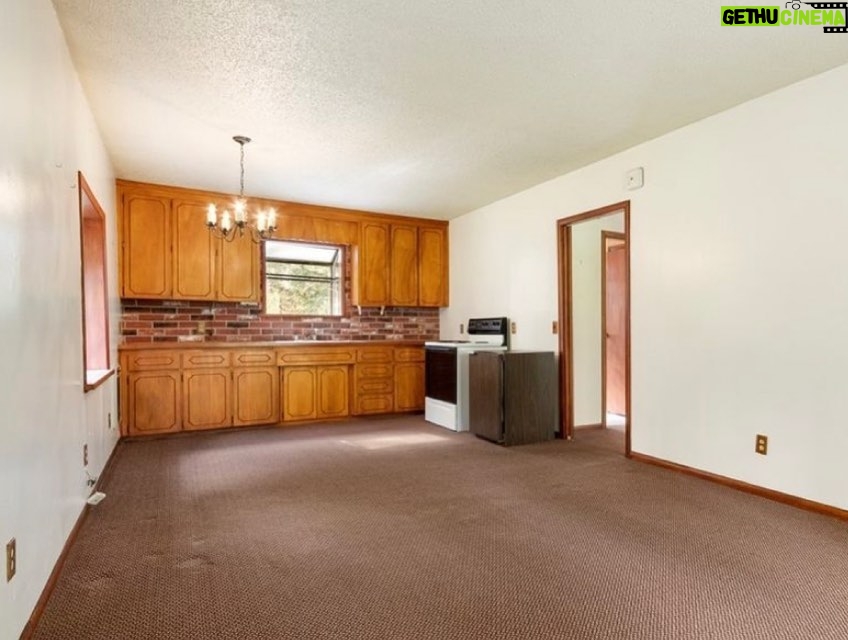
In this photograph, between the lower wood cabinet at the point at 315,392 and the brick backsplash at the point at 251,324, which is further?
the lower wood cabinet at the point at 315,392

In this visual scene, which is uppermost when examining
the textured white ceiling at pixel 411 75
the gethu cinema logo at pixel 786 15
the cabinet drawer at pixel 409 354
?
the gethu cinema logo at pixel 786 15

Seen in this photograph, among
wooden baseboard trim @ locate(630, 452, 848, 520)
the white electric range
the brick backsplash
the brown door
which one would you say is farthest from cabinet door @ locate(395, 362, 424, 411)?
wooden baseboard trim @ locate(630, 452, 848, 520)

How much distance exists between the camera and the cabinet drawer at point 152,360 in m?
4.33

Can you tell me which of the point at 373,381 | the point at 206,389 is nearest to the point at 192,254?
the point at 206,389

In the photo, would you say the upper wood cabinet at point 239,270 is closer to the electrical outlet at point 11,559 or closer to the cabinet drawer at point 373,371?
the cabinet drawer at point 373,371

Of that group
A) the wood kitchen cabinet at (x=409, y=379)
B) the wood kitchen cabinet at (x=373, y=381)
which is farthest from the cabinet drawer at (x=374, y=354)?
the wood kitchen cabinet at (x=409, y=379)

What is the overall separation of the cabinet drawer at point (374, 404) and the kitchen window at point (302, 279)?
1.12 meters

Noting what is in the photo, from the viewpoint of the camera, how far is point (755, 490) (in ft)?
9.45

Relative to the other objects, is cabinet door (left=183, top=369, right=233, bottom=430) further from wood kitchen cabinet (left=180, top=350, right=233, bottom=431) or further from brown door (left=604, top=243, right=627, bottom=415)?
brown door (left=604, top=243, right=627, bottom=415)

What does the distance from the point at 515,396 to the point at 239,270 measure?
3.10 m

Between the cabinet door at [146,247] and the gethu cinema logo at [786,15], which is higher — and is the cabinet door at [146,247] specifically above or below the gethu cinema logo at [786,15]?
below

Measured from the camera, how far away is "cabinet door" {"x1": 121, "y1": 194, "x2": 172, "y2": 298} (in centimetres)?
453

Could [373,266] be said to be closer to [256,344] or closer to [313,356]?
[313,356]

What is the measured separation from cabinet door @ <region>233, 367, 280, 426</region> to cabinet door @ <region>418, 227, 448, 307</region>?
2080 mm
